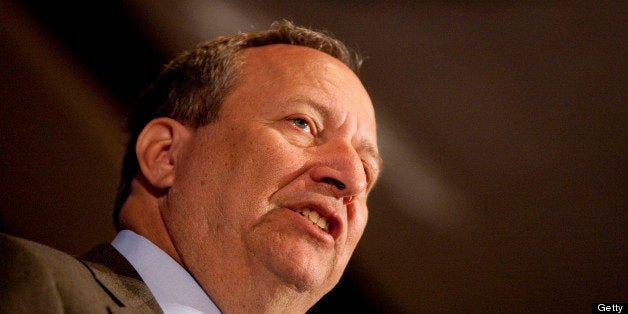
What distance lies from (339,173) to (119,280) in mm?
445

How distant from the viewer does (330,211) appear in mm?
1119

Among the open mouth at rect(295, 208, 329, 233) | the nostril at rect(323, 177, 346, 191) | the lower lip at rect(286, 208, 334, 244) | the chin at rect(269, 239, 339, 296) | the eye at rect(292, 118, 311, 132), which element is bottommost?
→ the chin at rect(269, 239, 339, 296)

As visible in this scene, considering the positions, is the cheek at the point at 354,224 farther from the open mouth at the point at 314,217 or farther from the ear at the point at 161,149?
the ear at the point at 161,149

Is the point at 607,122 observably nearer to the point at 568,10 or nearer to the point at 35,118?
the point at 568,10

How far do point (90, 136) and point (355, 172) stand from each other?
34.5 inches

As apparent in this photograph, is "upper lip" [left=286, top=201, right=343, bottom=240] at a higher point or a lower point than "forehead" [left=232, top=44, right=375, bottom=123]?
lower

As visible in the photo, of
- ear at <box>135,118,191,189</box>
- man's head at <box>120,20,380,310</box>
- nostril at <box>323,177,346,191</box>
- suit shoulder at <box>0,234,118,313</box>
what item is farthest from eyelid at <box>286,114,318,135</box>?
suit shoulder at <box>0,234,118,313</box>

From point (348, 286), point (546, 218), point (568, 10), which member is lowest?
point (348, 286)

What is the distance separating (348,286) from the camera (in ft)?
6.55

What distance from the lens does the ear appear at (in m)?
1.18

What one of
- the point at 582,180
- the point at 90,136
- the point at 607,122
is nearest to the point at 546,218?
the point at 582,180

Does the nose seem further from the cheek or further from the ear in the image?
the ear

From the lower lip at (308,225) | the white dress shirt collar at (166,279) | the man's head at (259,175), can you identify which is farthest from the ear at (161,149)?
the lower lip at (308,225)

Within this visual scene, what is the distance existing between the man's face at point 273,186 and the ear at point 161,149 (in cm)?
3
